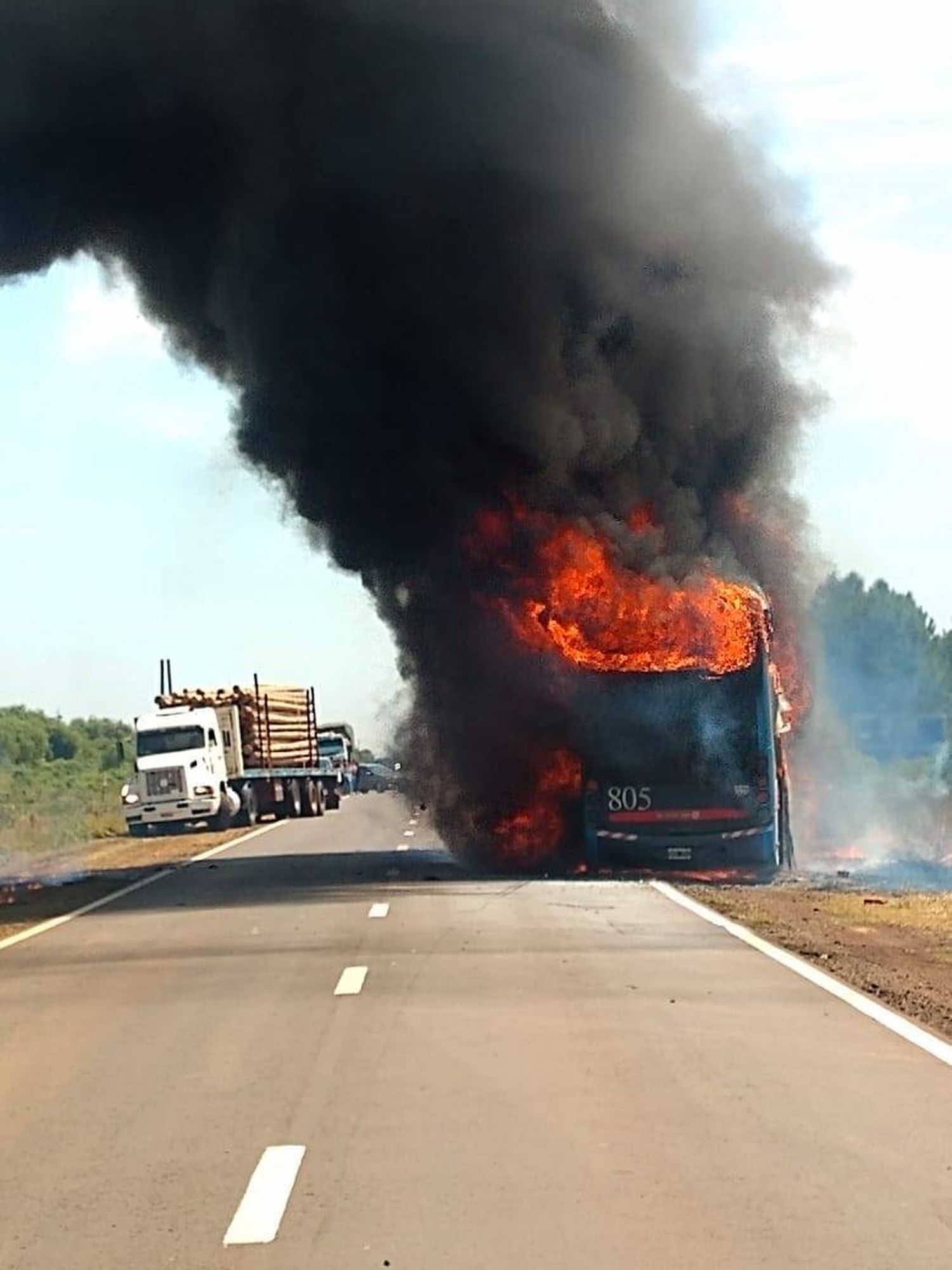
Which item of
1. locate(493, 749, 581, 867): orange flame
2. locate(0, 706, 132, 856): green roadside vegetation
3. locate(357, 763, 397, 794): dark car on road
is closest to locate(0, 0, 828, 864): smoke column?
locate(493, 749, 581, 867): orange flame

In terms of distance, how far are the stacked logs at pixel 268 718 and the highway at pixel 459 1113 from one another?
119 ft

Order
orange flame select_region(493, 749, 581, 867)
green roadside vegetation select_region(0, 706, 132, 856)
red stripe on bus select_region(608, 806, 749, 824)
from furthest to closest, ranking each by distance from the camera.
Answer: green roadside vegetation select_region(0, 706, 132, 856), orange flame select_region(493, 749, 581, 867), red stripe on bus select_region(608, 806, 749, 824)

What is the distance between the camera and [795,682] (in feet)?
127

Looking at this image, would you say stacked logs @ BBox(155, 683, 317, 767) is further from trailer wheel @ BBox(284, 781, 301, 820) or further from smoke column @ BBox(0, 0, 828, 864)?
smoke column @ BBox(0, 0, 828, 864)

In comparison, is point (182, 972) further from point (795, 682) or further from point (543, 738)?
point (795, 682)

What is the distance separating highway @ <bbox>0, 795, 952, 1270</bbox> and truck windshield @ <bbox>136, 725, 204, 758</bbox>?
3252cm

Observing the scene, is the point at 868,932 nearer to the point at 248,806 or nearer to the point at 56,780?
the point at 248,806

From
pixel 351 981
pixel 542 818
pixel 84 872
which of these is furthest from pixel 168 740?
pixel 351 981

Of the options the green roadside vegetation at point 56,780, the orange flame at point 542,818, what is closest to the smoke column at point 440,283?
the orange flame at point 542,818

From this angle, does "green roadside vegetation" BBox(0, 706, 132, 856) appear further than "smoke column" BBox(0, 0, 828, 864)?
Yes

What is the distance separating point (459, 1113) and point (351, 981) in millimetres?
6171

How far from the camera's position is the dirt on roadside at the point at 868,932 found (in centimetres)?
1551

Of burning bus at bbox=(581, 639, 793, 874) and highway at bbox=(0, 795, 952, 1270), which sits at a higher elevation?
burning bus at bbox=(581, 639, 793, 874)

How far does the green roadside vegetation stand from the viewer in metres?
55.1
